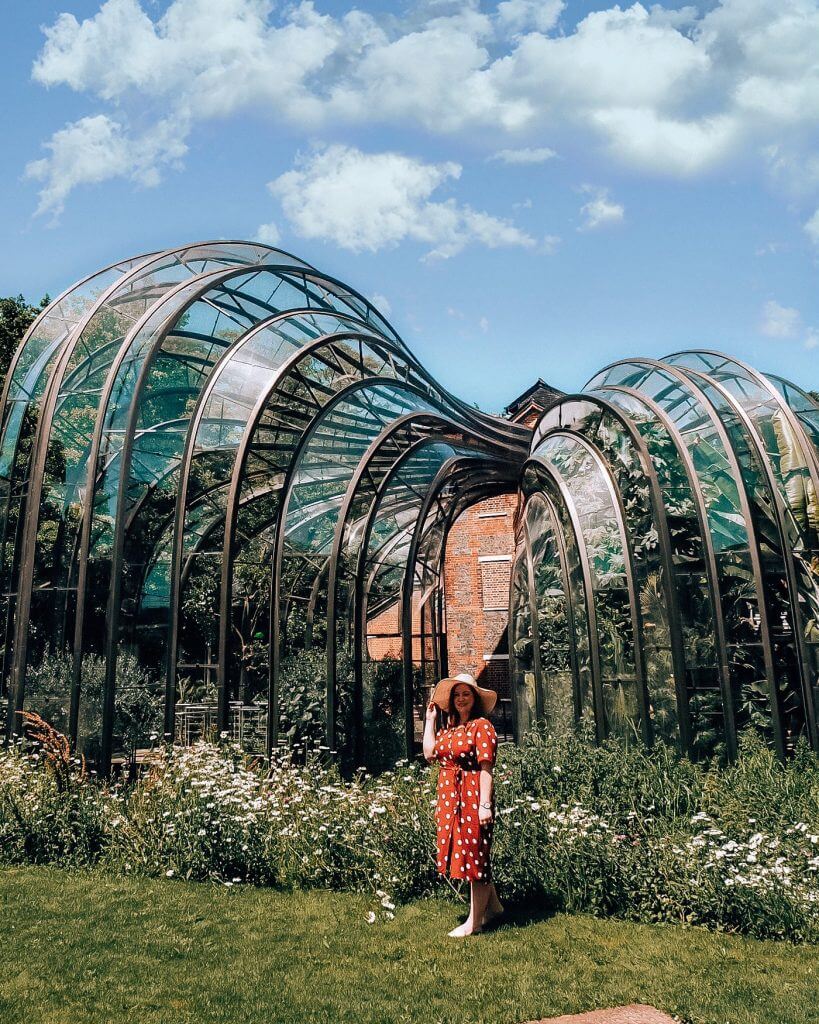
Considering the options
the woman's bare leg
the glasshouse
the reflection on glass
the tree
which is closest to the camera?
the woman's bare leg

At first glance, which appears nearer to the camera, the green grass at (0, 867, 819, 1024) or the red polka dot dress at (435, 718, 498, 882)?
the green grass at (0, 867, 819, 1024)

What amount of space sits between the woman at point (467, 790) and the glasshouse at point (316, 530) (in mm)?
4096

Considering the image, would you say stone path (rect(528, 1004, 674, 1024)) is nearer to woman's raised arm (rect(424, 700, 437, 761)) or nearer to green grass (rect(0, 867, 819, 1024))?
green grass (rect(0, 867, 819, 1024))

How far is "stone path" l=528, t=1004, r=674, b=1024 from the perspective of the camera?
13.0 feet

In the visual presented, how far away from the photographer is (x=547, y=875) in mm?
5777

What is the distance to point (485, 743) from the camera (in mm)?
5406

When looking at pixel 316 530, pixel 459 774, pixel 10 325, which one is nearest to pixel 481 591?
pixel 316 530

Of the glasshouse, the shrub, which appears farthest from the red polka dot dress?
the glasshouse

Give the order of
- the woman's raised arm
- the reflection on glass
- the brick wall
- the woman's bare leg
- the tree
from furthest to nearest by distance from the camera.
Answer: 1. the brick wall
2. the tree
3. the reflection on glass
4. the woman's raised arm
5. the woman's bare leg

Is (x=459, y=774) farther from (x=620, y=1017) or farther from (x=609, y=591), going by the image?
(x=609, y=591)

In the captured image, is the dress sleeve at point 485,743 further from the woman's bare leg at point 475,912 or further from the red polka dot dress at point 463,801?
the woman's bare leg at point 475,912

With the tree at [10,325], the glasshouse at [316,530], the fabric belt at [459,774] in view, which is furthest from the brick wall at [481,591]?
the fabric belt at [459,774]

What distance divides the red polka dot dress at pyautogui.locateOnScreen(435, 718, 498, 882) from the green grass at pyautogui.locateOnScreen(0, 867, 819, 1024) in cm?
45

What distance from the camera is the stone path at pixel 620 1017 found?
13.0 ft
